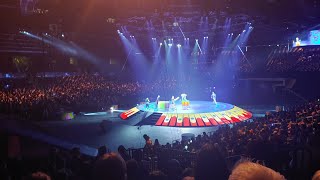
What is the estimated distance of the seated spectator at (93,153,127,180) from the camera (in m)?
2.92

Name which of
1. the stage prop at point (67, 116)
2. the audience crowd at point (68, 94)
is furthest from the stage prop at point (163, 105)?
the stage prop at point (67, 116)

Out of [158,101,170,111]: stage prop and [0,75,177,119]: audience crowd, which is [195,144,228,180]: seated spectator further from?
[0,75,177,119]: audience crowd

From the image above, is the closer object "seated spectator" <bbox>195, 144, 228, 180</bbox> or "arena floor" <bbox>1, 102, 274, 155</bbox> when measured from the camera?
"seated spectator" <bbox>195, 144, 228, 180</bbox>

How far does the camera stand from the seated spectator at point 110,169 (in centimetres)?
292

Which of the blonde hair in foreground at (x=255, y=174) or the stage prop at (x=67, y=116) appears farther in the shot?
the stage prop at (x=67, y=116)

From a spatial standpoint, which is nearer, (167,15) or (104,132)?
(104,132)

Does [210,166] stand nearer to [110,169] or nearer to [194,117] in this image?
[110,169]

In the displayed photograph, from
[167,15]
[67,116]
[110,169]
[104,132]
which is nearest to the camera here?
[110,169]

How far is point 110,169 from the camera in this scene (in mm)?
2920

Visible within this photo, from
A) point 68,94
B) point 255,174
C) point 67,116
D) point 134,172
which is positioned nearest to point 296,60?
point 68,94

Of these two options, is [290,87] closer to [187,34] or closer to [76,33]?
[187,34]

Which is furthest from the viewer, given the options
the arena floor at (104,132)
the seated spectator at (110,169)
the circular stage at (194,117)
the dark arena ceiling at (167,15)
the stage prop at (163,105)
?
the stage prop at (163,105)

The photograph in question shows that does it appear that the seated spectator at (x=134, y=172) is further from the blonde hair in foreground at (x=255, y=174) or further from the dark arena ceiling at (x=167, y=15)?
the dark arena ceiling at (x=167, y=15)

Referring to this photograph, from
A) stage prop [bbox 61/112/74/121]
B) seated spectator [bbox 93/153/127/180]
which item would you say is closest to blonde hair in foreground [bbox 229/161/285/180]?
seated spectator [bbox 93/153/127/180]
